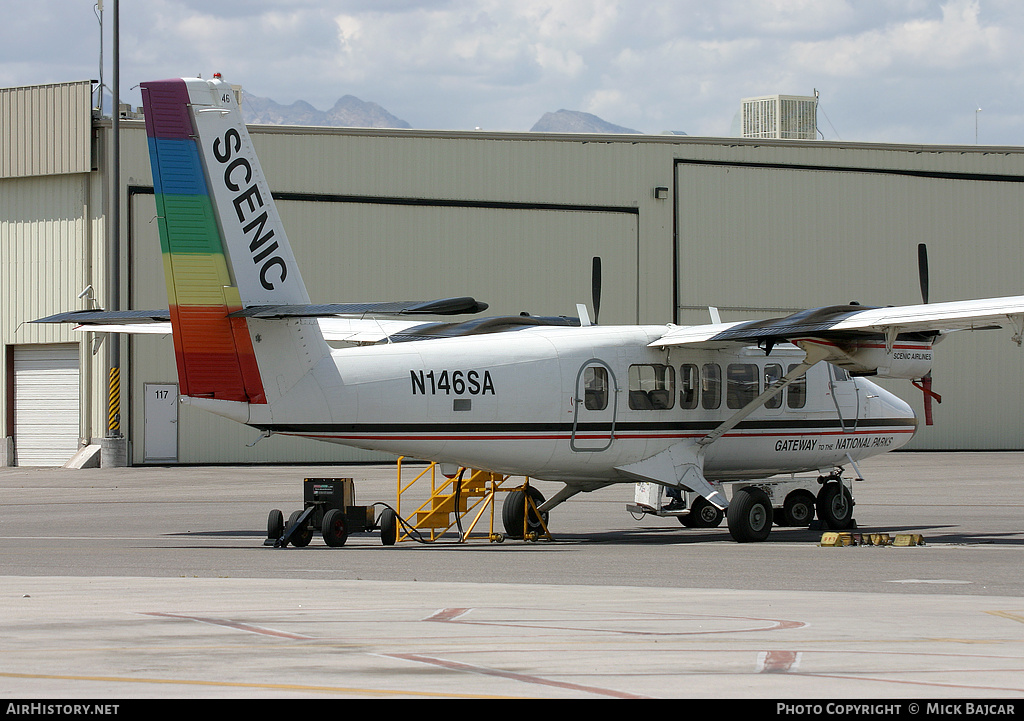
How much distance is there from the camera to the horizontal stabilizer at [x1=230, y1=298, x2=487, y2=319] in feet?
42.2

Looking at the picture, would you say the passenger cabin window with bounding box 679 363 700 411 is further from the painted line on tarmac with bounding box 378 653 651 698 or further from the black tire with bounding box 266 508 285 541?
the painted line on tarmac with bounding box 378 653 651 698

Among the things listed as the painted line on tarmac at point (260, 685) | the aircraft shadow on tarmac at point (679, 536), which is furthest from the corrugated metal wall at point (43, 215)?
the painted line on tarmac at point (260, 685)

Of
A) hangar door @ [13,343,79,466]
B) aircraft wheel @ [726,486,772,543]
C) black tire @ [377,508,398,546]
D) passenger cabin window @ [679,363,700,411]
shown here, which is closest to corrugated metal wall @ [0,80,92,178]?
hangar door @ [13,343,79,466]

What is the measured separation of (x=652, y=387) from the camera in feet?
62.5

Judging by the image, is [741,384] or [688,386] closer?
[688,386]

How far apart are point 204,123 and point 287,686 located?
1064 centimetres

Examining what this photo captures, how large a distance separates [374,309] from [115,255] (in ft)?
86.0

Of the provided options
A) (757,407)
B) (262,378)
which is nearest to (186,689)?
(262,378)

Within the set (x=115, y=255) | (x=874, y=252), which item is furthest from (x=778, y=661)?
(x=874, y=252)

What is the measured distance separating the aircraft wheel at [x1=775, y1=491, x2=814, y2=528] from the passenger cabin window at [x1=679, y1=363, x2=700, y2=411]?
10.6 feet

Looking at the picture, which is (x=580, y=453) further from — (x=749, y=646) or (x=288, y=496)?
(x=288, y=496)

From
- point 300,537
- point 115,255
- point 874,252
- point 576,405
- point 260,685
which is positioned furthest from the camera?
point 874,252

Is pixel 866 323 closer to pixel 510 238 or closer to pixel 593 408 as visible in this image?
pixel 593 408

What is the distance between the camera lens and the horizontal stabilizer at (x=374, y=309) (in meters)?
12.9
